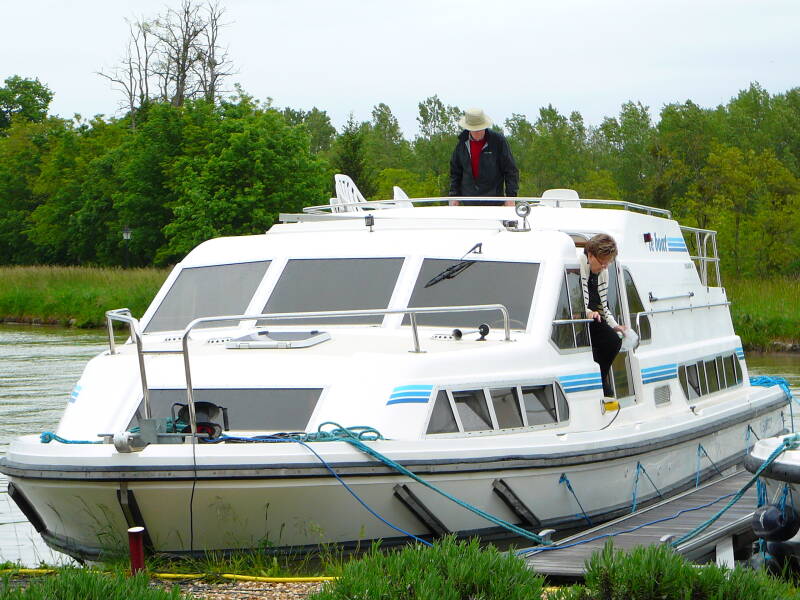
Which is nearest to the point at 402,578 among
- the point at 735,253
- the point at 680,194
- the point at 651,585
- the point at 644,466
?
the point at 651,585

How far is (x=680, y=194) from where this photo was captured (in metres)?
50.4

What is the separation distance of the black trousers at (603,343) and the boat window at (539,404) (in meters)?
0.92

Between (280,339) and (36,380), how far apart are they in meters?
13.9

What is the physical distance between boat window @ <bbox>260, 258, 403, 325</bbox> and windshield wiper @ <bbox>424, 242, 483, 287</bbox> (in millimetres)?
311

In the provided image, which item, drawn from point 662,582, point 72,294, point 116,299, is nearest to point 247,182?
point 72,294

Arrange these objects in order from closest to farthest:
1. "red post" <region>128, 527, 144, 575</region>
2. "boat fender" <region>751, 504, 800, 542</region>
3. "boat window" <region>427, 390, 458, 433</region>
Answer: "red post" <region>128, 527, 144, 575</region> → "boat fender" <region>751, 504, 800, 542</region> → "boat window" <region>427, 390, 458, 433</region>

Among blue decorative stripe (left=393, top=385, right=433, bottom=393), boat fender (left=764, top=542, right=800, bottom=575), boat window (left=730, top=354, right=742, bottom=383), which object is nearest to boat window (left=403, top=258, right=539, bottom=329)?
blue decorative stripe (left=393, top=385, right=433, bottom=393)

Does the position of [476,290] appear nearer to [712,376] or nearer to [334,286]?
[334,286]

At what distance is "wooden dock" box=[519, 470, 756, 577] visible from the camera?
24.2 ft

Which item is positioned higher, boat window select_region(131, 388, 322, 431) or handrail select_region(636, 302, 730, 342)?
handrail select_region(636, 302, 730, 342)

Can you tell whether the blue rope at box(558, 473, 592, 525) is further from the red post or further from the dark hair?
the red post

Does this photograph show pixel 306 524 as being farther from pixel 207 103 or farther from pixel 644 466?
pixel 207 103

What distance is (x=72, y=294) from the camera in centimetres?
3703

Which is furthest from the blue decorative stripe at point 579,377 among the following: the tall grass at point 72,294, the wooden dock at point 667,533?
the tall grass at point 72,294
